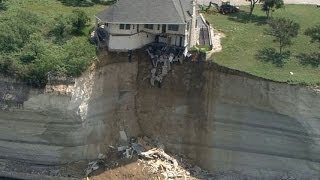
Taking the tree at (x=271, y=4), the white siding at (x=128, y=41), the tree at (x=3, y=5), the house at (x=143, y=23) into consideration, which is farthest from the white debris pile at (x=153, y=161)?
the tree at (x=271, y=4)

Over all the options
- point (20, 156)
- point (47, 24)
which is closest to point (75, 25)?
point (47, 24)

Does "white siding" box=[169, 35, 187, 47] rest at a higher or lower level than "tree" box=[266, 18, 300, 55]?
lower

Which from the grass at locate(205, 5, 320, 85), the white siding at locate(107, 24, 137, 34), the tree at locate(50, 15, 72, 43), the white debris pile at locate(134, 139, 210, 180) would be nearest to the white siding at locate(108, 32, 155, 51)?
the white siding at locate(107, 24, 137, 34)

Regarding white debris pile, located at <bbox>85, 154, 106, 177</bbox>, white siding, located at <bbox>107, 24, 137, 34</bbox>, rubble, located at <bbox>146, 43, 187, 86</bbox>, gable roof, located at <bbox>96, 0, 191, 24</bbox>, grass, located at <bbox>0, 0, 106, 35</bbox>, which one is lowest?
white debris pile, located at <bbox>85, 154, 106, 177</bbox>

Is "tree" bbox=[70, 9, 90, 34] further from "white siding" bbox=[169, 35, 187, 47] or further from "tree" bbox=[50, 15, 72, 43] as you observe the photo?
"white siding" bbox=[169, 35, 187, 47]

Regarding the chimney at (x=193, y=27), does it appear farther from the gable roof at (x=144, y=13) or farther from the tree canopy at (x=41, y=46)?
the tree canopy at (x=41, y=46)

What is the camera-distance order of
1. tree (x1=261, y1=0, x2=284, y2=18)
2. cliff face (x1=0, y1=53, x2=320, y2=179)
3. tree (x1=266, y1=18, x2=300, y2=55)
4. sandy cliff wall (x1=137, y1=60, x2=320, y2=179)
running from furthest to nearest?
1. tree (x1=261, y1=0, x2=284, y2=18)
2. tree (x1=266, y1=18, x2=300, y2=55)
3. sandy cliff wall (x1=137, y1=60, x2=320, y2=179)
4. cliff face (x1=0, y1=53, x2=320, y2=179)

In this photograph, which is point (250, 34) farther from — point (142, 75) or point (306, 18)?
point (142, 75)
